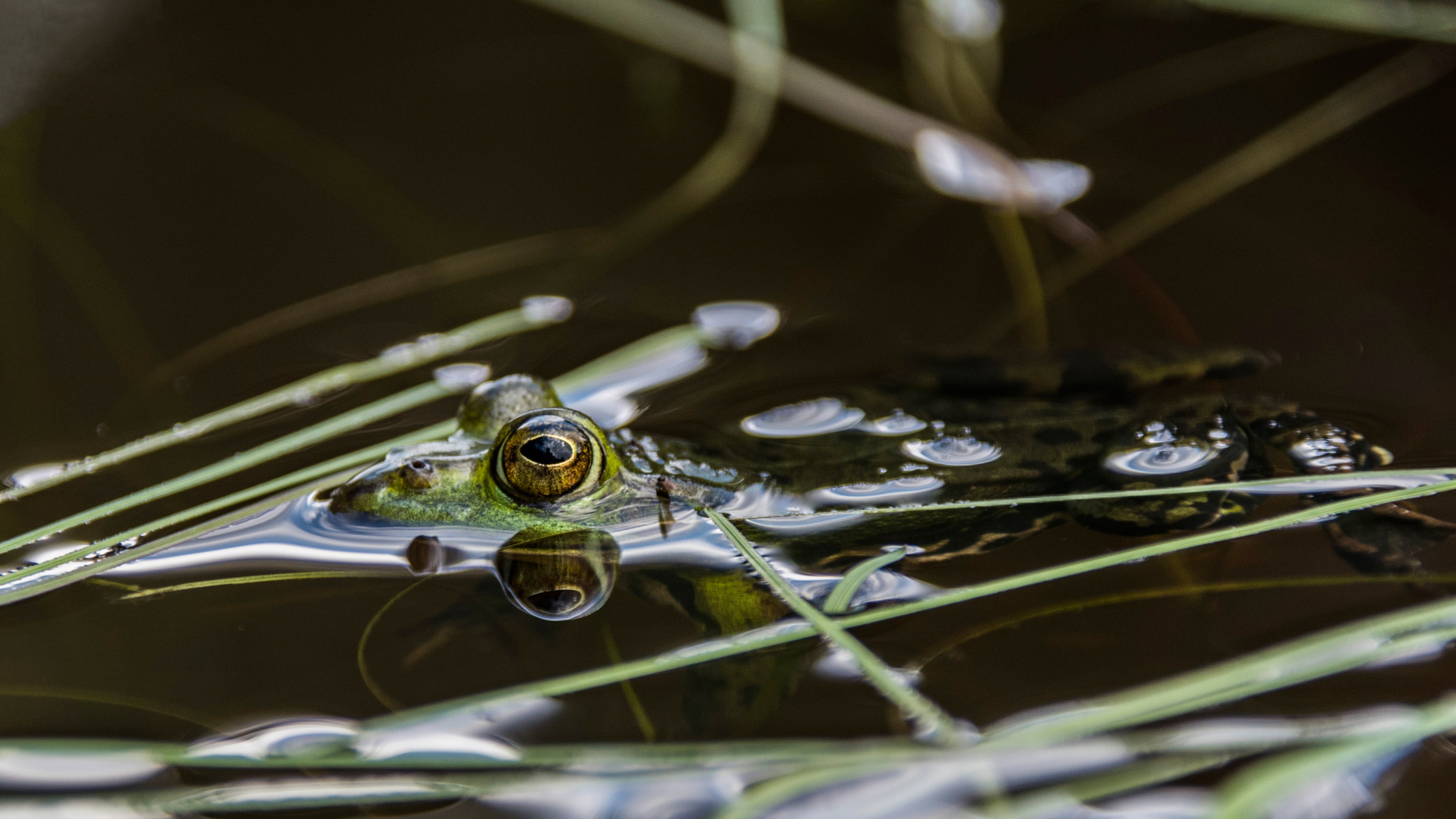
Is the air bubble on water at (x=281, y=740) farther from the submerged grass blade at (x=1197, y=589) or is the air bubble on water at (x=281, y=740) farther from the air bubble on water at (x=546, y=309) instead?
the air bubble on water at (x=546, y=309)

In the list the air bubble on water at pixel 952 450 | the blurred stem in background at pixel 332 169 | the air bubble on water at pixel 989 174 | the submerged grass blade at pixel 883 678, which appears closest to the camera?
the submerged grass blade at pixel 883 678

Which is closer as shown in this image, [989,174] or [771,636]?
[771,636]

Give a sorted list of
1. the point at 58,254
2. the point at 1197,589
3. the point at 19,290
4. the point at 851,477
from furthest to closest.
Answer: the point at 58,254 < the point at 19,290 < the point at 851,477 < the point at 1197,589

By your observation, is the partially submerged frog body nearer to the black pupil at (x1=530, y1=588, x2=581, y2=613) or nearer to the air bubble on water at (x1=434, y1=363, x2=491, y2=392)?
the black pupil at (x1=530, y1=588, x2=581, y2=613)

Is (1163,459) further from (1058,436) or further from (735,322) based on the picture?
(735,322)

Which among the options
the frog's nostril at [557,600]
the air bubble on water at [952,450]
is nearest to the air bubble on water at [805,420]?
the air bubble on water at [952,450]

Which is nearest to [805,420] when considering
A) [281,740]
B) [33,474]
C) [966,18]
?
[281,740]
